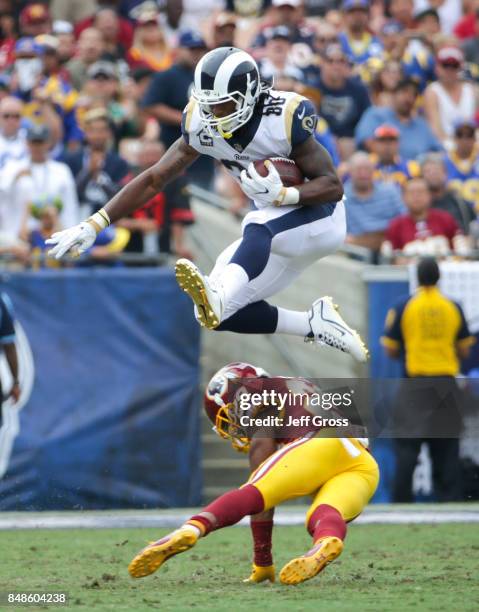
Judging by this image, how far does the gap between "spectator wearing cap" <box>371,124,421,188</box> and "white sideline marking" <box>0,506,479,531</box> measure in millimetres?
3594

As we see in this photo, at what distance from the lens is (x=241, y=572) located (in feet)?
24.5

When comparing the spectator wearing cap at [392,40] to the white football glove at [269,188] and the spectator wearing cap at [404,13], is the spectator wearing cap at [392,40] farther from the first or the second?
the white football glove at [269,188]

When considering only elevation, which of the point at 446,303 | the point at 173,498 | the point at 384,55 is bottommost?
the point at 173,498

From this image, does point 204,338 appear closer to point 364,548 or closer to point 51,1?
point 364,548

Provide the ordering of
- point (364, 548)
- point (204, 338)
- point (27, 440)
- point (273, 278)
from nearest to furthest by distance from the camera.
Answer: point (273, 278) < point (364, 548) < point (27, 440) < point (204, 338)

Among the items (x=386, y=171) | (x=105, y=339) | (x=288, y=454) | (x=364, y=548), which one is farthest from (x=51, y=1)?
(x=288, y=454)

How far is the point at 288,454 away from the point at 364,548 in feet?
6.83

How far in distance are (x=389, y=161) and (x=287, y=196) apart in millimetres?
5951

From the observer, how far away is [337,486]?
6742 millimetres

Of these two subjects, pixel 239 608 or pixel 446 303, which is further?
pixel 446 303

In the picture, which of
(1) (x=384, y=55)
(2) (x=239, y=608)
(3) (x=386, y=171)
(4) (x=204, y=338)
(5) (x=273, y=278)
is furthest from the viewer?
(1) (x=384, y=55)

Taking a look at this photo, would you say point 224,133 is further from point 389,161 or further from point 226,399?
point 389,161

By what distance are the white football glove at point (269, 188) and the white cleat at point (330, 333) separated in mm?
824

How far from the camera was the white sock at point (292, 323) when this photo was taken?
7.59 m
